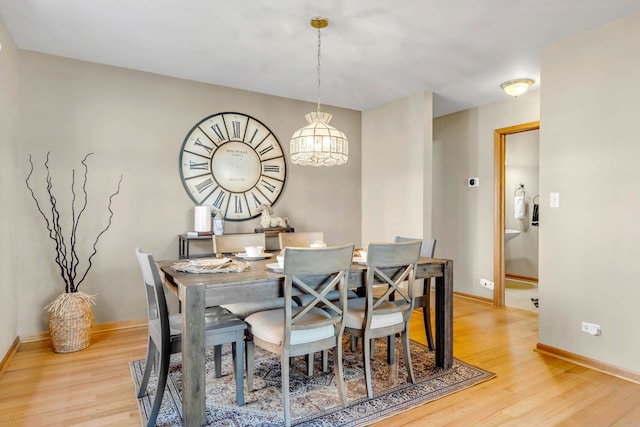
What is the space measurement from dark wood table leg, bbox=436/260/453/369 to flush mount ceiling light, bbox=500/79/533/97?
7.21ft

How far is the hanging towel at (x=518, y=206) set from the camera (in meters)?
6.14

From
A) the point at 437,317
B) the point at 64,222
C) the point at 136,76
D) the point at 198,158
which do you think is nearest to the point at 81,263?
the point at 64,222

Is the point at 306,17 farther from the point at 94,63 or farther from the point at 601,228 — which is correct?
the point at 601,228

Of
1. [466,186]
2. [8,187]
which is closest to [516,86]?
[466,186]

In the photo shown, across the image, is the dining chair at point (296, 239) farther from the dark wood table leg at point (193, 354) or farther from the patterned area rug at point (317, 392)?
the dark wood table leg at point (193, 354)

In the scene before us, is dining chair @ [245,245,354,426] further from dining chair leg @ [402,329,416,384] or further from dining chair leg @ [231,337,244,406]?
dining chair leg @ [402,329,416,384]

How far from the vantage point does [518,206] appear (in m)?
6.17

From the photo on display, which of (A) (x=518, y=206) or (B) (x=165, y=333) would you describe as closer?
(B) (x=165, y=333)

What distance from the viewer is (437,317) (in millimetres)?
2627

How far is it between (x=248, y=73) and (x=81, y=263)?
2.31 meters

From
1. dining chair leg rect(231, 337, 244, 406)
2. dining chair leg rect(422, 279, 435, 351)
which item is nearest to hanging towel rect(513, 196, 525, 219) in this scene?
dining chair leg rect(422, 279, 435, 351)

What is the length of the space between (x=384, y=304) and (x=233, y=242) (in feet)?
4.42

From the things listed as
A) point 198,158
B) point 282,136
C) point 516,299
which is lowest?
point 516,299

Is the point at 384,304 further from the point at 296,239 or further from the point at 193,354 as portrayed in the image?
the point at 193,354
